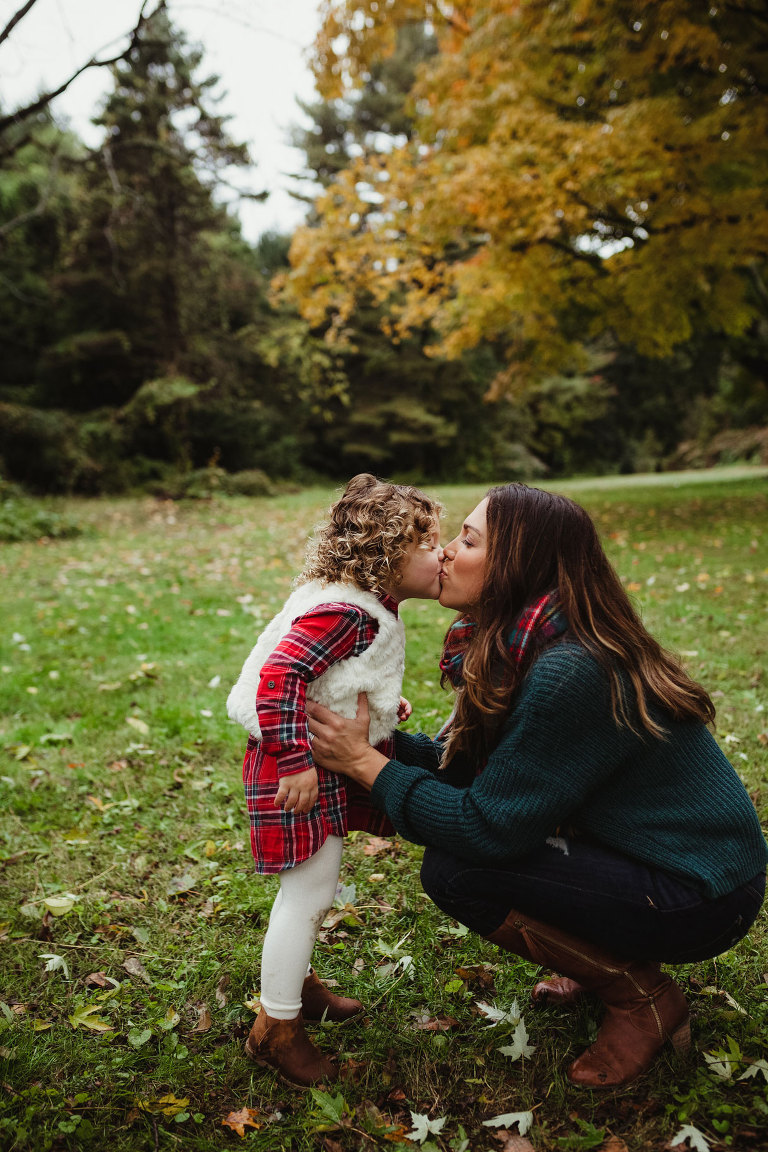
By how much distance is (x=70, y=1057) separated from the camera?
199 centimetres

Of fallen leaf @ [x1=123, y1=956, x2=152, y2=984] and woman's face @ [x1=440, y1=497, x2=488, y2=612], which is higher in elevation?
woman's face @ [x1=440, y1=497, x2=488, y2=612]

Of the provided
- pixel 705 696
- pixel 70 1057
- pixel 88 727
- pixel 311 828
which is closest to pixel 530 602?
pixel 705 696

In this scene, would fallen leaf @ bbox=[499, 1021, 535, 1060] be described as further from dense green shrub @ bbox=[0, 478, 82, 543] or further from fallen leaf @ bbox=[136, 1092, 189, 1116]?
dense green shrub @ bbox=[0, 478, 82, 543]

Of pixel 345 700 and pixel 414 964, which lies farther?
pixel 414 964

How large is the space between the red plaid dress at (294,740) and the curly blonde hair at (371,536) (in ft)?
0.35

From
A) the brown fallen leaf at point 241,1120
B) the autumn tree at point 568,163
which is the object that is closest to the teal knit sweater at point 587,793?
the brown fallen leaf at point 241,1120

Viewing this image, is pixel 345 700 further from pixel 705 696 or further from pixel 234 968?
pixel 234 968

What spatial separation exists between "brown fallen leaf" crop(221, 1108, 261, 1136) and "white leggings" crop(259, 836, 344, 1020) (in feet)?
0.70

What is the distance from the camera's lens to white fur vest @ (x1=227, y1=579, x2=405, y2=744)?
1921 millimetres

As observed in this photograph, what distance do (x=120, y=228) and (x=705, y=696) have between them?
65.6 ft

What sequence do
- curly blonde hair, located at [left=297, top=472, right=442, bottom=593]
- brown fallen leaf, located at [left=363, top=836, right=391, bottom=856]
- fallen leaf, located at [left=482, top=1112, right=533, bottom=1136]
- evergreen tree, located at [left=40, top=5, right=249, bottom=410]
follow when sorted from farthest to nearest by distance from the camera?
1. evergreen tree, located at [left=40, top=5, right=249, bottom=410]
2. brown fallen leaf, located at [left=363, top=836, right=391, bottom=856]
3. curly blonde hair, located at [left=297, top=472, right=442, bottom=593]
4. fallen leaf, located at [left=482, top=1112, right=533, bottom=1136]

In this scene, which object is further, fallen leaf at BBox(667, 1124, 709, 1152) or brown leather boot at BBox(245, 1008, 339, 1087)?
brown leather boot at BBox(245, 1008, 339, 1087)

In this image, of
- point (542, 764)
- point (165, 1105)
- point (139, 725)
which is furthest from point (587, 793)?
point (139, 725)

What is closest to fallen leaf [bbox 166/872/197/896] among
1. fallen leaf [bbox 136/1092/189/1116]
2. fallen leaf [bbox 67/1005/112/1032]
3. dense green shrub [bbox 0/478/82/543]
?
fallen leaf [bbox 67/1005/112/1032]
